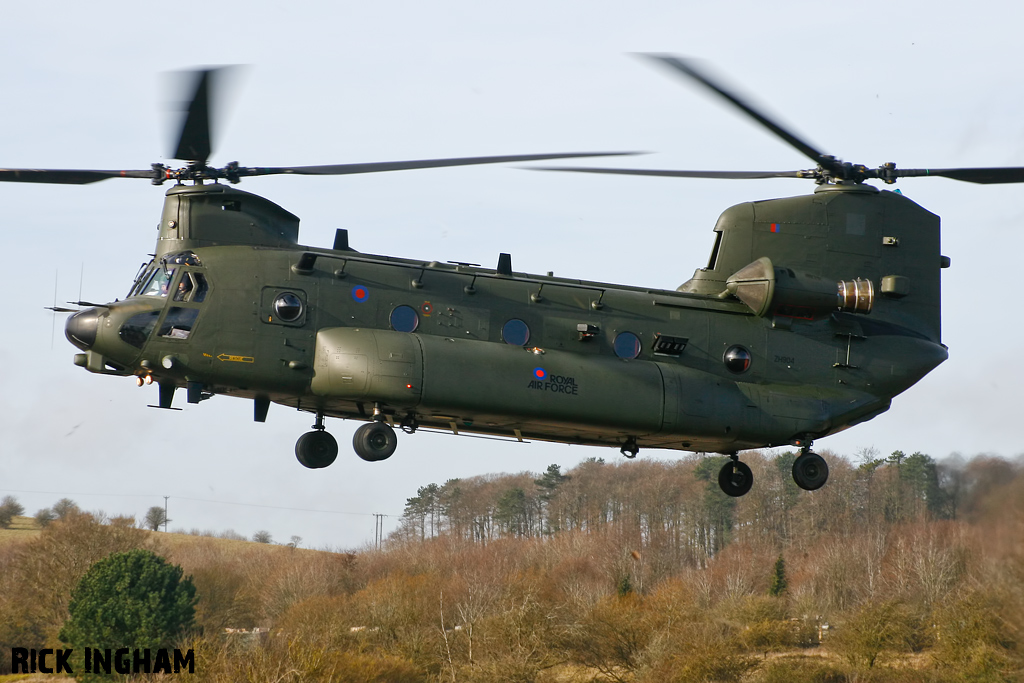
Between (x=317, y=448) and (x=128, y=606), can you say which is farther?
(x=128, y=606)

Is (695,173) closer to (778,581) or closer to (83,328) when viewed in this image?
(83,328)

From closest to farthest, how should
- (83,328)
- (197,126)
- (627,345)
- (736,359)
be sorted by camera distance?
1. (83,328)
2. (197,126)
3. (627,345)
4. (736,359)

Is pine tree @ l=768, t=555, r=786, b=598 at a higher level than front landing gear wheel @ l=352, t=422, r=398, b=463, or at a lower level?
lower

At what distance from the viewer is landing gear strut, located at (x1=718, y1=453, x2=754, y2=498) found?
18578mm

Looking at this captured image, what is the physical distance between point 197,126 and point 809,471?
11.0 meters

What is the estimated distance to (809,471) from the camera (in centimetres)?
1830

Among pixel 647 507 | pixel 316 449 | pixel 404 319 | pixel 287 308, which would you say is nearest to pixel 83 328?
pixel 287 308

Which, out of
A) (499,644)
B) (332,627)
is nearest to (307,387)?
(499,644)

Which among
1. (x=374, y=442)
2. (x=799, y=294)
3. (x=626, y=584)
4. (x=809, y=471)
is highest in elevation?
(x=799, y=294)

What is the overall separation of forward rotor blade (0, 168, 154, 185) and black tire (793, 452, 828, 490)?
11255 millimetres

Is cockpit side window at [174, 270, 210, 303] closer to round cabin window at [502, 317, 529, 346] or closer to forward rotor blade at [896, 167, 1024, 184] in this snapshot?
round cabin window at [502, 317, 529, 346]

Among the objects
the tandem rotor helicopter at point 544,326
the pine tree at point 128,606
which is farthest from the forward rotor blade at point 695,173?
the pine tree at point 128,606

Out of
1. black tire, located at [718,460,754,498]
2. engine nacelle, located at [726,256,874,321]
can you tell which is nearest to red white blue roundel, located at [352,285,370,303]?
engine nacelle, located at [726,256,874,321]

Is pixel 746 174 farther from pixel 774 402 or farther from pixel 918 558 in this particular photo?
pixel 918 558
